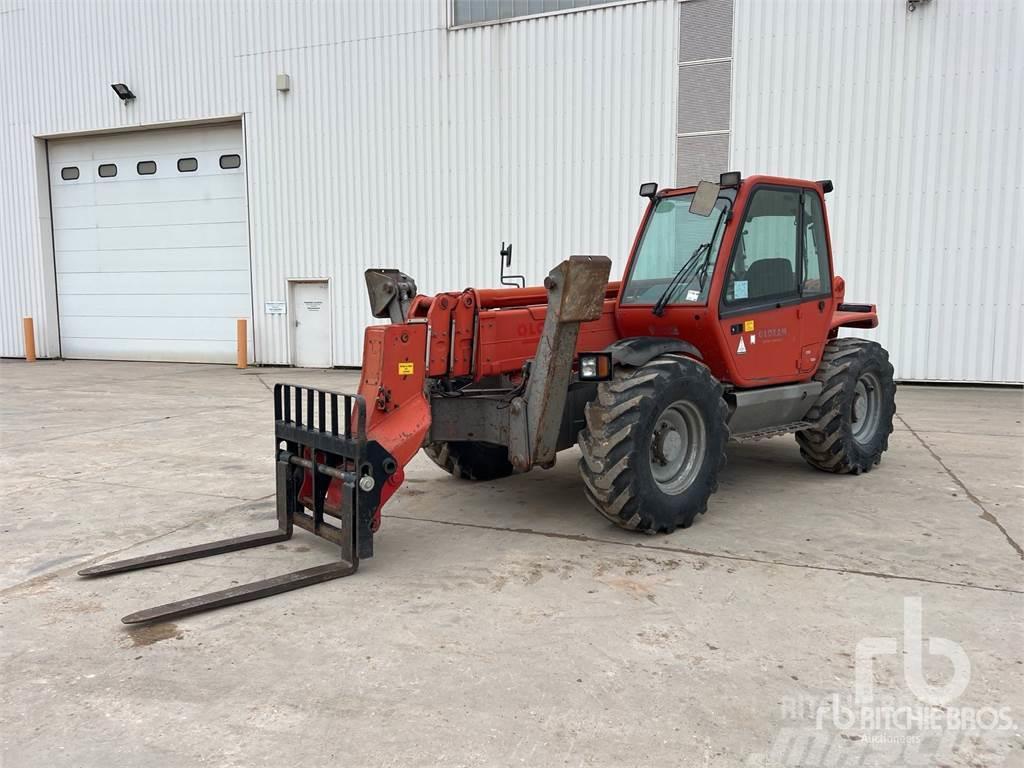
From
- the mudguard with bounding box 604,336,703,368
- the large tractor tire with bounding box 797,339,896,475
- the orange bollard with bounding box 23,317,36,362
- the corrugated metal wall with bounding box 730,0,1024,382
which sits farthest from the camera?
the orange bollard with bounding box 23,317,36,362

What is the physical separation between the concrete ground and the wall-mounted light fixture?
13.2m

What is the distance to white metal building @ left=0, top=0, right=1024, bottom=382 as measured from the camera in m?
12.2

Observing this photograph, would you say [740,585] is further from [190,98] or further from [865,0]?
[190,98]

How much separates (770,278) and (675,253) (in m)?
0.77

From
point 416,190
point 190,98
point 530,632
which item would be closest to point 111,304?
point 190,98

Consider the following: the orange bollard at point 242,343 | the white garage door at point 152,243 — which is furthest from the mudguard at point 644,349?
the white garage door at point 152,243

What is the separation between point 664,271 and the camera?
584 cm

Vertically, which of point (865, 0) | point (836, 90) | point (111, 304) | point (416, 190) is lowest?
point (111, 304)

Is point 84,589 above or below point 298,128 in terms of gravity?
below

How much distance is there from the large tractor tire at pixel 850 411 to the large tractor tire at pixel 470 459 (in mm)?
2513

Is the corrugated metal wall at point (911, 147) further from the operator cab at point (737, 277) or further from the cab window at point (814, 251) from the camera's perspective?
the operator cab at point (737, 277)

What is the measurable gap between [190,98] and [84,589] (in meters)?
15.2

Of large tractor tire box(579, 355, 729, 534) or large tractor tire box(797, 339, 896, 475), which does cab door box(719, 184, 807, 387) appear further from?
large tractor tire box(579, 355, 729, 534)

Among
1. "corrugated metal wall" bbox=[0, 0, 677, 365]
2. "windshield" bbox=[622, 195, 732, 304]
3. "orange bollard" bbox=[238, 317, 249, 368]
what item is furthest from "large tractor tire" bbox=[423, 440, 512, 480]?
"orange bollard" bbox=[238, 317, 249, 368]
